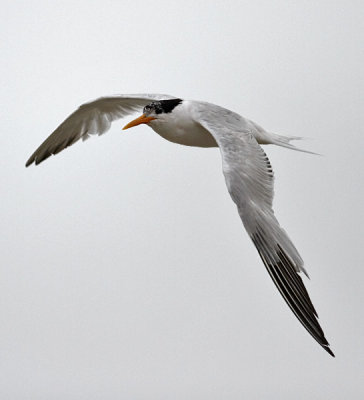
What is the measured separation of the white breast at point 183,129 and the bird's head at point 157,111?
2 cm

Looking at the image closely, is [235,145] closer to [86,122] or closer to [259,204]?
[259,204]

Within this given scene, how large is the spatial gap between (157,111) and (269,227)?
151 cm

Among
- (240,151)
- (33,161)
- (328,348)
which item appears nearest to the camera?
(328,348)

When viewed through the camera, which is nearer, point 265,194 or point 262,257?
point 262,257

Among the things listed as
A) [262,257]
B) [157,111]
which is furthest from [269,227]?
[157,111]

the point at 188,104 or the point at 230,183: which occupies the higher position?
the point at 188,104

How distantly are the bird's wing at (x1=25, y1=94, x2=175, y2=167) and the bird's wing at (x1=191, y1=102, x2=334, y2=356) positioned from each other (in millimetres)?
1144

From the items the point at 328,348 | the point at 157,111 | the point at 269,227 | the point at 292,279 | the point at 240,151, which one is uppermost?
the point at 157,111

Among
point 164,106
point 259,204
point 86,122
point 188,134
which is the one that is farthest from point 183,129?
point 86,122

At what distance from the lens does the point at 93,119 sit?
5.94m

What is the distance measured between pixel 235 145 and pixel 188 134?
0.64 meters

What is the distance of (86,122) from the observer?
19.5ft

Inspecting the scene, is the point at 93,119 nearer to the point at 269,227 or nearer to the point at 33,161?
the point at 33,161

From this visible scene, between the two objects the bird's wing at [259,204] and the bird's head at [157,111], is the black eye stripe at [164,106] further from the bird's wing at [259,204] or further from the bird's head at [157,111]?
the bird's wing at [259,204]
